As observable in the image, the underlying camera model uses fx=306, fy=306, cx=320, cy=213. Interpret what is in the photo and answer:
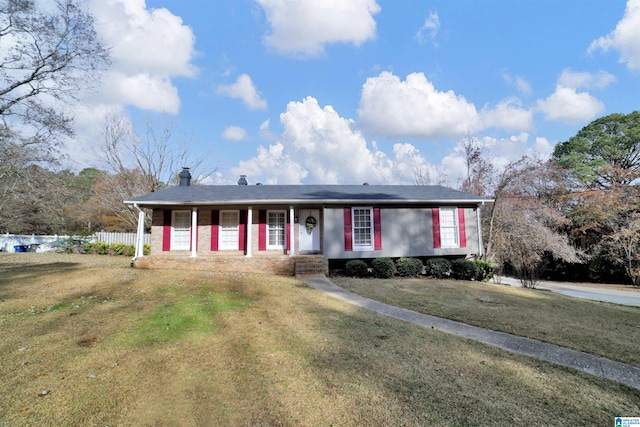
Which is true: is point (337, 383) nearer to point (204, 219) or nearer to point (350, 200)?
point (350, 200)

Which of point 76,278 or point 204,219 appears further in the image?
point 204,219

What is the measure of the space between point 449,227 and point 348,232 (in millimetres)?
4801

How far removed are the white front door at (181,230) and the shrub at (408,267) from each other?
30.8ft

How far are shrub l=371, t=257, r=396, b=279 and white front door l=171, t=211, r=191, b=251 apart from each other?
329 inches

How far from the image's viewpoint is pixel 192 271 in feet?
39.2

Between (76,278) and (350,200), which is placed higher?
(350,200)

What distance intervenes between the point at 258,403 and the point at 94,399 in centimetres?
167

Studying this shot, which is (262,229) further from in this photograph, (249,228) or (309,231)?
(309,231)

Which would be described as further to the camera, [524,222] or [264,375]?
[524,222]

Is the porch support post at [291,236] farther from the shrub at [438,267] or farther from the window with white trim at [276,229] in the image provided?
the shrub at [438,267]

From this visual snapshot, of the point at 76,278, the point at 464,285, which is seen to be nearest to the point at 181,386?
the point at 76,278

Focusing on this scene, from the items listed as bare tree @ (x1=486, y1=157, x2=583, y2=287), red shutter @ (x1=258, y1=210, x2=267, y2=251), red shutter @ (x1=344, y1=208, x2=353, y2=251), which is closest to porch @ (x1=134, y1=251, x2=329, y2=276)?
red shutter @ (x1=344, y1=208, x2=353, y2=251)

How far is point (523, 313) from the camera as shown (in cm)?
734

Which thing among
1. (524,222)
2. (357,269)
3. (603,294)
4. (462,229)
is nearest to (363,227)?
(357,269)
